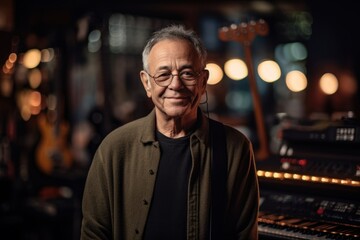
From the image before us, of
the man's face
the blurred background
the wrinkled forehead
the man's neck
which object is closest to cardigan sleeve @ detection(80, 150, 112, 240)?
the man's neck

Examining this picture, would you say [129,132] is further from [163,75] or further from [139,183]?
[163,75]

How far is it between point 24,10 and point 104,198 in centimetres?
591

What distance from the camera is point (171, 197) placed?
2.90 m

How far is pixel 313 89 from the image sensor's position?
12.1m

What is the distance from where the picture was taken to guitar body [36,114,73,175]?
8.01m

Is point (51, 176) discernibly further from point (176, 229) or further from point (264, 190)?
point (176, 229)

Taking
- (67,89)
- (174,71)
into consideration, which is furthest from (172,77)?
(67,89)

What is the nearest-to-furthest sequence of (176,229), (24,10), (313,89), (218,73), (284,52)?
(176,229) → (24,10) → (218,73) → (313,89) → (284,52)

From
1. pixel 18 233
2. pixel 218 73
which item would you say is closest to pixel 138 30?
pixel 218 73

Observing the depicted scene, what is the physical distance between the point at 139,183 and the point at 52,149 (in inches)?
217

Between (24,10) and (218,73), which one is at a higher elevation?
(24,10)

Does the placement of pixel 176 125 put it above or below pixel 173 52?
below

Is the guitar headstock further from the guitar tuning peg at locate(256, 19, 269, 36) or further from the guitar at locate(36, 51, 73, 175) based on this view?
the guitar at locate(36, 51, 73, 175)

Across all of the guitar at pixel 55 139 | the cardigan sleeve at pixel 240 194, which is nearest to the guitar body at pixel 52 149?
the guitar at pixel 55 139
